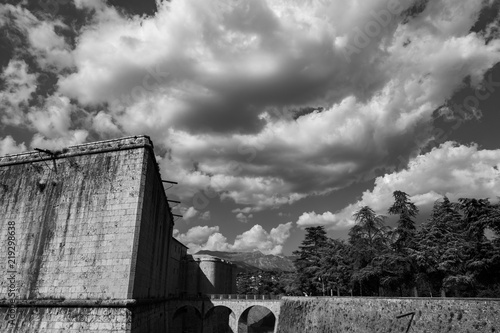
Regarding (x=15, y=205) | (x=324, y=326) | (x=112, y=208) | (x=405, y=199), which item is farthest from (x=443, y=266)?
(x=15, y=205)

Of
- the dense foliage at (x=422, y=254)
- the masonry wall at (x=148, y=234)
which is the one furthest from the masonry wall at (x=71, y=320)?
the dense foliage at (x=422, y=254)

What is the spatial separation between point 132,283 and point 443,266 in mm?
27869

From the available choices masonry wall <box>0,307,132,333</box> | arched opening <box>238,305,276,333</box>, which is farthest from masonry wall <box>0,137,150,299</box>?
arched opening <box>238,305,276,333</box>

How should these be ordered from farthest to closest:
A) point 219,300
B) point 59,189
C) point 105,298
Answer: point 219,300
point 59,189
point 105,298

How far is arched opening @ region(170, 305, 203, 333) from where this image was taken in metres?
48.2

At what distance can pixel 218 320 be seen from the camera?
5731cm

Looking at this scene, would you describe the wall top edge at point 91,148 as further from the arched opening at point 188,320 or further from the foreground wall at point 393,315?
the arched opening at point 188,320

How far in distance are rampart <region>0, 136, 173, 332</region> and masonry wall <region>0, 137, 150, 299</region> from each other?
0.20 feet

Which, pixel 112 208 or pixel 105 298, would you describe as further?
pixel 112 208

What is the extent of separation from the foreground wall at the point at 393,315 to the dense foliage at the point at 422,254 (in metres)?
9.44

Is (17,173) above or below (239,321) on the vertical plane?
above

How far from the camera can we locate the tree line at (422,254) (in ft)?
95.3

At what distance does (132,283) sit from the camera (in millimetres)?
17922

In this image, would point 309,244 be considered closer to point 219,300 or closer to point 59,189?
point 219,300
